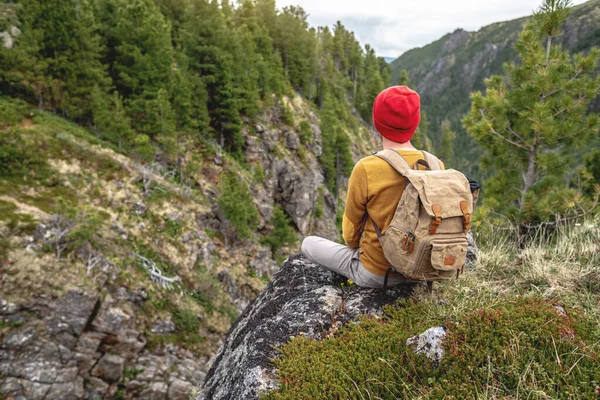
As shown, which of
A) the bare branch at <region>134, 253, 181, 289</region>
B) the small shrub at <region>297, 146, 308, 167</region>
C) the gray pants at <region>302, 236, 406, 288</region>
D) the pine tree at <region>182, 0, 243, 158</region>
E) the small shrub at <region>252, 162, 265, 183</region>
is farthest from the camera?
the small shrub at <region>297, 146, 308, 167</region>

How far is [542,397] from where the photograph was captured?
213 cm

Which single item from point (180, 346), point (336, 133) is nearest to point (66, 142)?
point (180, 346)

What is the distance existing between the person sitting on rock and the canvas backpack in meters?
0.15

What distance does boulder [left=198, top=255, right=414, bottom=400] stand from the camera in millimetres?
3123

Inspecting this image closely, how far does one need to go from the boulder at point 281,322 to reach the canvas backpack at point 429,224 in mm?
896

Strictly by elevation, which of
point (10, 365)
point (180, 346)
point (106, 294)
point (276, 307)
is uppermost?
point (276, 307)

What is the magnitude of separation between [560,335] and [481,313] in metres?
0.55

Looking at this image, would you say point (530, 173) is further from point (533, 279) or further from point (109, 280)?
point (109, 280)

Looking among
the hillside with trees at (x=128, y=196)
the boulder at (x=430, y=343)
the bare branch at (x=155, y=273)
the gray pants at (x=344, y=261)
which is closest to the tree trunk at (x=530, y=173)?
the gray pants at (x=344, y=261)

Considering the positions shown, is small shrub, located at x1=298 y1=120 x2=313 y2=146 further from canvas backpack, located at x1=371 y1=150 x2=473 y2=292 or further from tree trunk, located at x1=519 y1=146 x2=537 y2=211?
canvas backpack, located at x1=371 y1=150 x2=473 y2=292

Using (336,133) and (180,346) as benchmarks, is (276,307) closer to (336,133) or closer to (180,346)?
(180,346)

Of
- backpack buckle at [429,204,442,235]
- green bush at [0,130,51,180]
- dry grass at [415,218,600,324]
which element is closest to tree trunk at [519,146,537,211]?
dry grass at [415,218,600,324]

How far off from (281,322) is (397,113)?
99.8 inches

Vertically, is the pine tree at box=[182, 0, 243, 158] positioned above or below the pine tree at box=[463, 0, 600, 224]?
above
